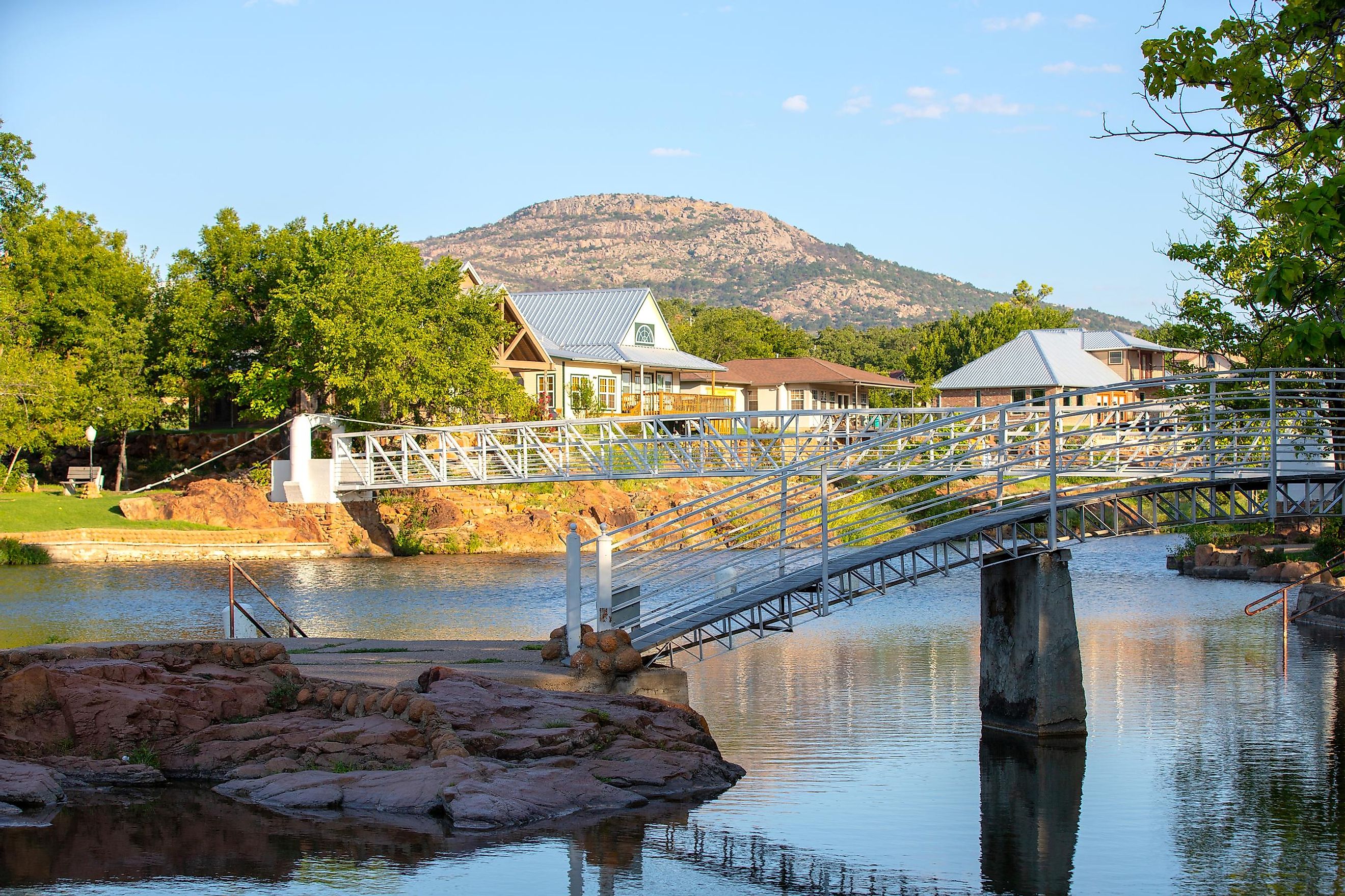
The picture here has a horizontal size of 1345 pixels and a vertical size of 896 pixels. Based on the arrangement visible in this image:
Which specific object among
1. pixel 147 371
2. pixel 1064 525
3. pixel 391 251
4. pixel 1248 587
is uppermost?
pixel 391 251

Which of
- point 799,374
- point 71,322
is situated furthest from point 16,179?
point 799,374

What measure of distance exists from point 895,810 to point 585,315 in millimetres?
58210

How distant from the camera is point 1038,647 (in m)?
17.2

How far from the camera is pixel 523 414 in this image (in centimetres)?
5025

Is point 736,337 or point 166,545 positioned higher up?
point 736,337

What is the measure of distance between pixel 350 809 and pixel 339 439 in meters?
35.5

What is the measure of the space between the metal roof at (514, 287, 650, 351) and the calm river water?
4233cm

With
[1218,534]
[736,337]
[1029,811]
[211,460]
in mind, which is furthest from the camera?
[736,337]

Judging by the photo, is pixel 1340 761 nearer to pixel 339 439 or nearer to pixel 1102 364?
pixel 339 439

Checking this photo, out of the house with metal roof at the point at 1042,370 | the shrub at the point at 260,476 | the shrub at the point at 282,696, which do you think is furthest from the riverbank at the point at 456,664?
the house with metal roof at the point at 1042,370

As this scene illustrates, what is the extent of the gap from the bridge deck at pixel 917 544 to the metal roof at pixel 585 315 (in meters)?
50.0

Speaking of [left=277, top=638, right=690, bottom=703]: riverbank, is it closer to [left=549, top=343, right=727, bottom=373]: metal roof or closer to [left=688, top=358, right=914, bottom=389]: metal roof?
[left=549, top=343, right=727, bottom=373]: metal roof

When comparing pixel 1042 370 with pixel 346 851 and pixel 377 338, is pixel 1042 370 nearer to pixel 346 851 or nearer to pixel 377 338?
pixel 377 338

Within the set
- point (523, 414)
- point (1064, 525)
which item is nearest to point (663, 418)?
point (523, 414)
